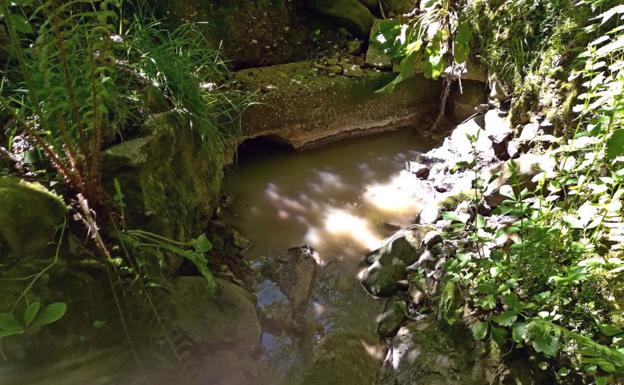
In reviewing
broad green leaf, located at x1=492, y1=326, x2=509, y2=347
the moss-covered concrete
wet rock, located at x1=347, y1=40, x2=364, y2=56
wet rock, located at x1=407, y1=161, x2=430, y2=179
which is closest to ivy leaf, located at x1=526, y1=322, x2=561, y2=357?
broad green leaf, located at x1=492, y1=326, x2=509, y2=347

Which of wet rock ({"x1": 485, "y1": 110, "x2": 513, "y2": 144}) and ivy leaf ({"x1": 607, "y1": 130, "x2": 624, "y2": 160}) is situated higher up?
ivy leaf ({"x1": 607, "y1": 130, "x2": 624, "y2": 160})

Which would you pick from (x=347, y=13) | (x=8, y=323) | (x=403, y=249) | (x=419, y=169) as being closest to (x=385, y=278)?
(x=403, y=249)

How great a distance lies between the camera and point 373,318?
2.45m

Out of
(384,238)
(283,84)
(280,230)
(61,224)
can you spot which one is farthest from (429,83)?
(61,224)

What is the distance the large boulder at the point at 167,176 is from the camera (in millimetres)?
2010

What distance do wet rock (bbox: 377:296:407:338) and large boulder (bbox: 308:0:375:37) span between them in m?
2.47

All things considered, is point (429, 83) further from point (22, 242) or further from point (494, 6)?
point (22, 242)

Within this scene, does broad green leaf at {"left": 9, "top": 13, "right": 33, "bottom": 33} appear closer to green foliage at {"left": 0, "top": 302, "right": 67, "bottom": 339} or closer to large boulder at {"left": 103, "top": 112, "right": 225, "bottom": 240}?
large boulder at {"left": 103, "top": 112, "right": 225, "bottom": 240}

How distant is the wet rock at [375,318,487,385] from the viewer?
1.97 metres

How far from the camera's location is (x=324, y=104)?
11.9 ft

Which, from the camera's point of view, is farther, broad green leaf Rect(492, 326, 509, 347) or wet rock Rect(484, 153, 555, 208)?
wet rock Rect(484, 153, 555, 208)

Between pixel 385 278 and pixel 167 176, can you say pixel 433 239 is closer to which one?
pixel 385 278

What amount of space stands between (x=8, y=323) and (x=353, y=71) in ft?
9.95

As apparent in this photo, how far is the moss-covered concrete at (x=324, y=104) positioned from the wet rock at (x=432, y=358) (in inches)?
71.9
